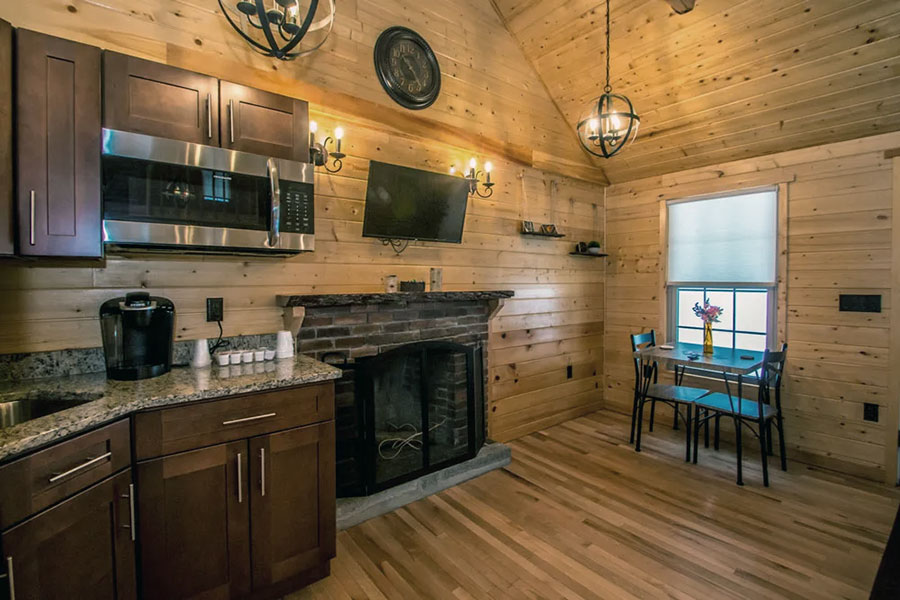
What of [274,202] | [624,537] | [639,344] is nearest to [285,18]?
[274,202]

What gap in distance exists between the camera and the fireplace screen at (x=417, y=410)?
2.58 metres

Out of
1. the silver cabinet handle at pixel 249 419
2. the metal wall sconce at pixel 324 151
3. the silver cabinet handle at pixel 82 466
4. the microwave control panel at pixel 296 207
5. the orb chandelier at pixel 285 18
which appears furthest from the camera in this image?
the metal wall sconce at pixel 324 151

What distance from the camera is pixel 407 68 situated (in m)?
3.03

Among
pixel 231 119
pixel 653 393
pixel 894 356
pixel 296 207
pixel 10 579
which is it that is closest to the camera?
pixel 10 579

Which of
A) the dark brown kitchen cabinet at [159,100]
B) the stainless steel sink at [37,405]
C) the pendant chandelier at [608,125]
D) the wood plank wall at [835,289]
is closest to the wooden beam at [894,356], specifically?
the wood plank wall at [835,289]

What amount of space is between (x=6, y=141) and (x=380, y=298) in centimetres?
167

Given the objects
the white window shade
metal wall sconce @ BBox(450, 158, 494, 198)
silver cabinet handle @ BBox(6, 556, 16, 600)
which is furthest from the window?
silver cabinet handle @ BBox(6, 556, 16, 600)

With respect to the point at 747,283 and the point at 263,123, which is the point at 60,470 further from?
the point at 747,283

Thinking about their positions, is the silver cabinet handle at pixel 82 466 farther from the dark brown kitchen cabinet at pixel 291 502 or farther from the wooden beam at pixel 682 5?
the wooden beam at pixel 682 5

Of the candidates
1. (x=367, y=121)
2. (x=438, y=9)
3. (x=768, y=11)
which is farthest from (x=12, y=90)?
(x=768, y=11)

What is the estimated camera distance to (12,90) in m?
1.54

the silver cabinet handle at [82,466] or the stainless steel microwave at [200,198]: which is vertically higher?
the stainless steel microwave at [200,198]

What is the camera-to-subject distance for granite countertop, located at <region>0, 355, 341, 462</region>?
1.29 metres

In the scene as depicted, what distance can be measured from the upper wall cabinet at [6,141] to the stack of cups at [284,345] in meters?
1.09
